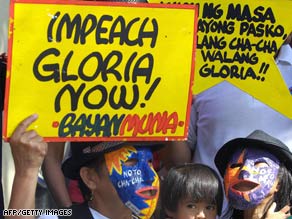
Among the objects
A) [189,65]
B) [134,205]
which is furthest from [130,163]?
[189,65]

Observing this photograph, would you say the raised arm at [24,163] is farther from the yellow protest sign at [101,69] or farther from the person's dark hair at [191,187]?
the person's dark hair at [191,187]

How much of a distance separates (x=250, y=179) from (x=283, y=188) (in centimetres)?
20

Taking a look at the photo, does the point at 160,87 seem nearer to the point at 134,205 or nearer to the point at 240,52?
the point at 134,205

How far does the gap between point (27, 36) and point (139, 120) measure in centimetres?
60

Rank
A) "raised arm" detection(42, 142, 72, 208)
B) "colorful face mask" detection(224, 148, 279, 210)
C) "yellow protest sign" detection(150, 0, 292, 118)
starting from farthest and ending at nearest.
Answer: "yellow protest sign" detection(150, 0, 292, 118) < "raised arm" detection(42, 142, 72, 208) < "colorful face mask" detection(224, 148, 279, 210)

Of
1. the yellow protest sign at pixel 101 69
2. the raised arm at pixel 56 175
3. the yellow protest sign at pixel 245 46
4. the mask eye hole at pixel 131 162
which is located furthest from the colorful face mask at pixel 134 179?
the yellow protest sign at pixel 245 46

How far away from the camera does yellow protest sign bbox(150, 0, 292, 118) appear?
14.8 feet

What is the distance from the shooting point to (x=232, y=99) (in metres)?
4.68

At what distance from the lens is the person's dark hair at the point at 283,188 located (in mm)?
4227

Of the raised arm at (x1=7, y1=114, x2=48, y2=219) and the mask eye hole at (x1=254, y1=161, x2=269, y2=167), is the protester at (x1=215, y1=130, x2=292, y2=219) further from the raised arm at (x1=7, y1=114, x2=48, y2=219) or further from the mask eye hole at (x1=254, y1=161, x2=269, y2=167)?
the raised arm at (x1=7, y1=114, x2=48, y2=219)

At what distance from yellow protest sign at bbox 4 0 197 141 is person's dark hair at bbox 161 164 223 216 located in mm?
444

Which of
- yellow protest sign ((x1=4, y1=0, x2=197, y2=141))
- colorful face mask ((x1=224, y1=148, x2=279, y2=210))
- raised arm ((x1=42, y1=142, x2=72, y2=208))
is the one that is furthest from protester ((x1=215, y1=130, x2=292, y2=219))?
raised arm ((x1=42, y1=142, x2=72, y2=208))

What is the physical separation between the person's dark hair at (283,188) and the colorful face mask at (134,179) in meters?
0.68

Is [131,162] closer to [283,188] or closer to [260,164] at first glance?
[260,164]
